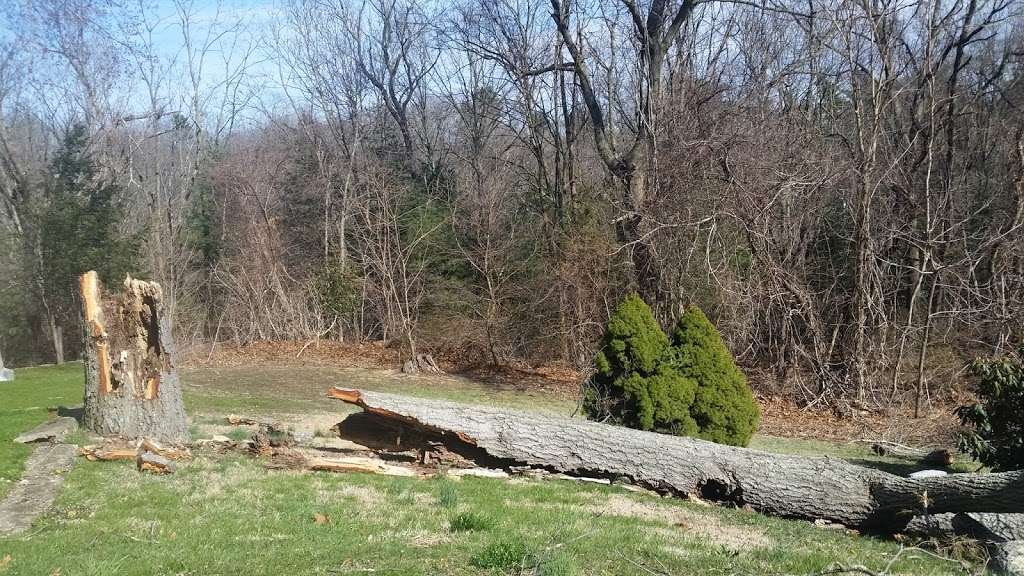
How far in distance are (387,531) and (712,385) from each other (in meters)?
5.87

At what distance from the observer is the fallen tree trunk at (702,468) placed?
7068mm

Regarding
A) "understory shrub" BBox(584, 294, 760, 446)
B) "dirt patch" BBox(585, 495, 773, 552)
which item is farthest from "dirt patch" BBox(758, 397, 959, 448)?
"dirt patch" BBox(585, 495, 773, 552)

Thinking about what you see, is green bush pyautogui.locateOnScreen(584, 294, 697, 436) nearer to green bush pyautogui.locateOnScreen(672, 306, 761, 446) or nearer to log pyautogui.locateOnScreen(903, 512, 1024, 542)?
green bush pyautogui.locateOnScreen(672, 306, 761, 446)

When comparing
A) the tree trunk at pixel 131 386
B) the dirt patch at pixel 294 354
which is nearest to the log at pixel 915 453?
the tree trunk at pixel 131 386

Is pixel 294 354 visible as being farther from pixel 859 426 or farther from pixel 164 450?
pixel 859 426

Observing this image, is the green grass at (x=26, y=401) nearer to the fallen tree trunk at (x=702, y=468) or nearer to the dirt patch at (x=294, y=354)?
the dirt patch at (x=294, y=354)

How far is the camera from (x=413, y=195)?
26938 mm

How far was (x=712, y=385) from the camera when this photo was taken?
10570 millimetres

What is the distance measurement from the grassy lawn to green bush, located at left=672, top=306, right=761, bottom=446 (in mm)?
2417

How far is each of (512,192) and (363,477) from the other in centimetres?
1727

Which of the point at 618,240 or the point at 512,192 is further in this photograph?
the point at 512,192

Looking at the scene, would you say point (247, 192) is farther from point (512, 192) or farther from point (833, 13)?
point (833, 13)

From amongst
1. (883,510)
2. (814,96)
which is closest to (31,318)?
(814,96)

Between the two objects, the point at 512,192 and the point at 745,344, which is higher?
the point at 512,192
